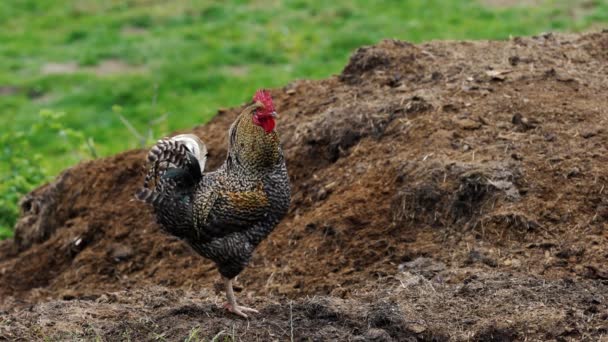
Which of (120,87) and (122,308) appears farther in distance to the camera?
(120,87)

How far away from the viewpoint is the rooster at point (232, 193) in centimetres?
616

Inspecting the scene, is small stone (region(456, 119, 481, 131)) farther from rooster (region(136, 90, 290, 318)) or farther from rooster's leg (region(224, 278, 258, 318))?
rooster's leg (region(224, 278, 258, 318))

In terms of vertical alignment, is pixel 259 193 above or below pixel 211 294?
above

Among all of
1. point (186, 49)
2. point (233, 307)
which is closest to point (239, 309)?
point (233, 307)

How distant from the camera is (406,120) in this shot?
25.9ft

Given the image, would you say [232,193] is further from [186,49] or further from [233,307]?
[186,49]

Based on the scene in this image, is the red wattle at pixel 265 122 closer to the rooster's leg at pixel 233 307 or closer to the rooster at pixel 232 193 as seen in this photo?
the rooster at pixel 232 193

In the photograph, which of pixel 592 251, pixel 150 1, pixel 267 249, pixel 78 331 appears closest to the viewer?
pixel 78 331

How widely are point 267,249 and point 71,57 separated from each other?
30.1 feet

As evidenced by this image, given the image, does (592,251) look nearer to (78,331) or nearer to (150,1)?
(78,331)

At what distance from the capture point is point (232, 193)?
6191 mm

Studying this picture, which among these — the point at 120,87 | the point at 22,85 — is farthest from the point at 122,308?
the point at 22,85

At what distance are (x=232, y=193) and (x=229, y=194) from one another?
20 mm

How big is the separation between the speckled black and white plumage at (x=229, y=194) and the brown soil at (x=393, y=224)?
16.1 inches
